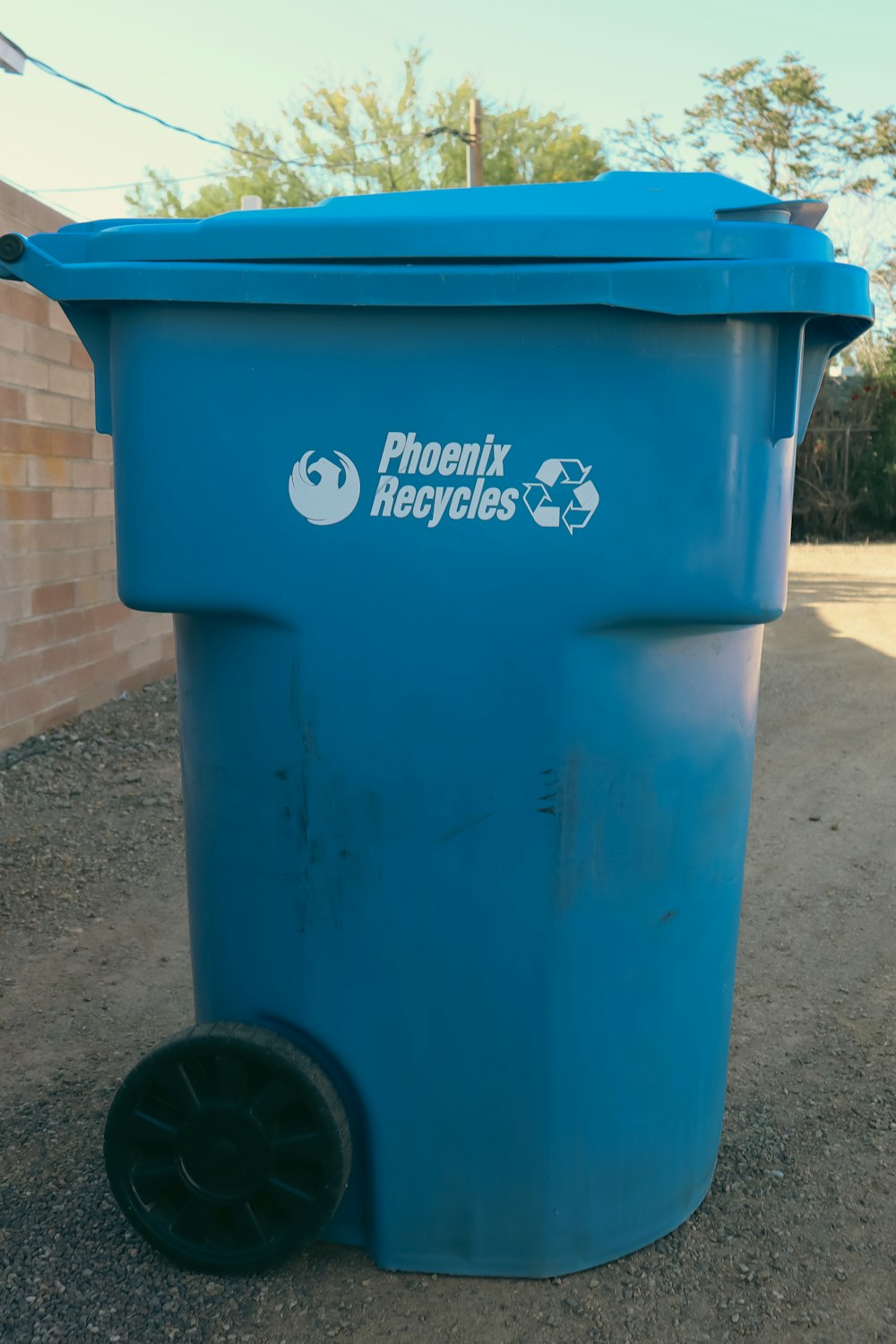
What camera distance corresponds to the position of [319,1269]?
6.63 feet

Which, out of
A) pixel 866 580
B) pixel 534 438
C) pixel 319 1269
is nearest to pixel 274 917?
pixel 319 1269

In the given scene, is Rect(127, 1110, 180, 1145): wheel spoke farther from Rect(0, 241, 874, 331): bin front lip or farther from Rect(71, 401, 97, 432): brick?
Rect(71, 401, 97, 432): brick

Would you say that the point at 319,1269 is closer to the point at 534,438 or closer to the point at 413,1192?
the point at 413,1192

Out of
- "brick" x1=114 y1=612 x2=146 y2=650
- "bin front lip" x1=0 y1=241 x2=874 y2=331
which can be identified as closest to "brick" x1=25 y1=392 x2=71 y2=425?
"brick" x1=114 y1=612 x2=146 y2=650

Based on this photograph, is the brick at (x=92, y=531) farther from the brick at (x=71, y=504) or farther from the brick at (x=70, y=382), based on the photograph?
the brick at (x=70, y=382)

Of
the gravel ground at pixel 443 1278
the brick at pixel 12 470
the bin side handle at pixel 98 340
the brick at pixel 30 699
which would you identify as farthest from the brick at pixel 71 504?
the bin side handle at pixel 98 340

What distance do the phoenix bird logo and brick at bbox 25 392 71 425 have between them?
4.24 meters

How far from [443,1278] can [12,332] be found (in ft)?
15.1

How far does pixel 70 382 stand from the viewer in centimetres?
601

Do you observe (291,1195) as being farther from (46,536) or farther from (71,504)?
(71,504)

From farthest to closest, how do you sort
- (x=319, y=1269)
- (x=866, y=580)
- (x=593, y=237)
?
(x=866, y=580) → (x=319, y=1269) → (x=593, y=237)

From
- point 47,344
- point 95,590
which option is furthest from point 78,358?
point 95,590

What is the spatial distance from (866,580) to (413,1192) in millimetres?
12170

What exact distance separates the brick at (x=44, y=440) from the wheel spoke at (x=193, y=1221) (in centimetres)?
409
